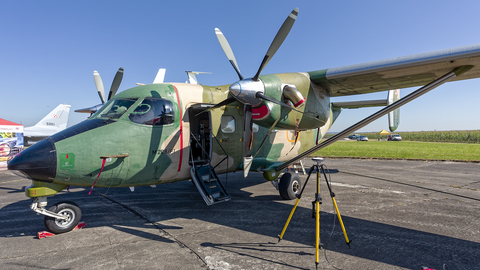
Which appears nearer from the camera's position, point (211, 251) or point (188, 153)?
point (211, 251)

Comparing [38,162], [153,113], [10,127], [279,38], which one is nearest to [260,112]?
[279,38]

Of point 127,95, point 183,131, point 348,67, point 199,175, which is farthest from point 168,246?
point 348,67

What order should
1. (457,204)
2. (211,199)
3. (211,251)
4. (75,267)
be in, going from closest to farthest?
(75,267) → (211,251) → (211,199) → (457,204)

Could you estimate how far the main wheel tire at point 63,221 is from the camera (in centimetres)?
518

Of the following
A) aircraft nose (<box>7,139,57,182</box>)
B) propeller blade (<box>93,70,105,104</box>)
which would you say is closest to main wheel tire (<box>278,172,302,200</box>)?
aircraft nose (<box>7,139,57,182</box>)

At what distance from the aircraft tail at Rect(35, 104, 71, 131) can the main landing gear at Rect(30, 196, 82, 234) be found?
3565 cm

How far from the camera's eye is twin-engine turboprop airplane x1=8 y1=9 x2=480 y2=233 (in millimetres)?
5242

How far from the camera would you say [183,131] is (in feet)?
22.5

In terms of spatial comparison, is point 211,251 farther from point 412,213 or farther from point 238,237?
point 412,213

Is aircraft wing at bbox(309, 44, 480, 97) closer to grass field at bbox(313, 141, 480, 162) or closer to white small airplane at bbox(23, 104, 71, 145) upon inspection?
grass field at bbox(313, 141, 480, 162)

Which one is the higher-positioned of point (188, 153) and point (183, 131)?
point (183, 131)

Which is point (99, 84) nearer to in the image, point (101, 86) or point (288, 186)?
point (101, 86)

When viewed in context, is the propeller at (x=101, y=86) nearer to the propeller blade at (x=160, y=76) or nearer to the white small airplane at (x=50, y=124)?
the propeller blade at (x=160, y=76)

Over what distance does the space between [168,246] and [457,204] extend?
27.1ft
